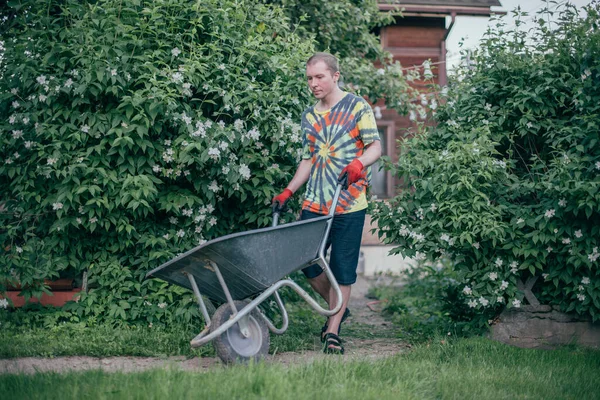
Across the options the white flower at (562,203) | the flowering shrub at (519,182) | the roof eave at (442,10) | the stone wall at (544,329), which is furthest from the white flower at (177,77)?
the roof eave at (442,10)

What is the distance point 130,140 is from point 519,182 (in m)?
2.67

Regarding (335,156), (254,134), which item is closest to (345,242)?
(335,156)

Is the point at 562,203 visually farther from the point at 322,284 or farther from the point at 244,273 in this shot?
the point at 244,273

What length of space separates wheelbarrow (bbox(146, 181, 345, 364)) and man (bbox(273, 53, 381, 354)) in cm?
47

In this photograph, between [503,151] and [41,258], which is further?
[503,151]

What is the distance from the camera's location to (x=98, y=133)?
4.51 metres

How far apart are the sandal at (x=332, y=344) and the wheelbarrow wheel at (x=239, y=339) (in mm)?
620

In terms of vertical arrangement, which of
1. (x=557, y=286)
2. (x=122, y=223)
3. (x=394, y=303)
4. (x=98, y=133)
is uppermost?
(x=98, y=133)

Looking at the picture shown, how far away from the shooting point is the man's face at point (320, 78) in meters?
4.12

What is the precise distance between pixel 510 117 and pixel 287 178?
1.70 m

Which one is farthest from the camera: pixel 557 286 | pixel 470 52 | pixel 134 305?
pixel 470 52

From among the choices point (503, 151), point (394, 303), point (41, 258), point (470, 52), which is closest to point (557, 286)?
point (503, 151)

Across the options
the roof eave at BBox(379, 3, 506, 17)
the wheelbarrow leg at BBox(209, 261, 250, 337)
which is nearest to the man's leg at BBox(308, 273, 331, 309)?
the wheelbarrow leg at BBox(209, 261, 250, 337)

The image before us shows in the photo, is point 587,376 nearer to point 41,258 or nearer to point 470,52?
point 470,52
